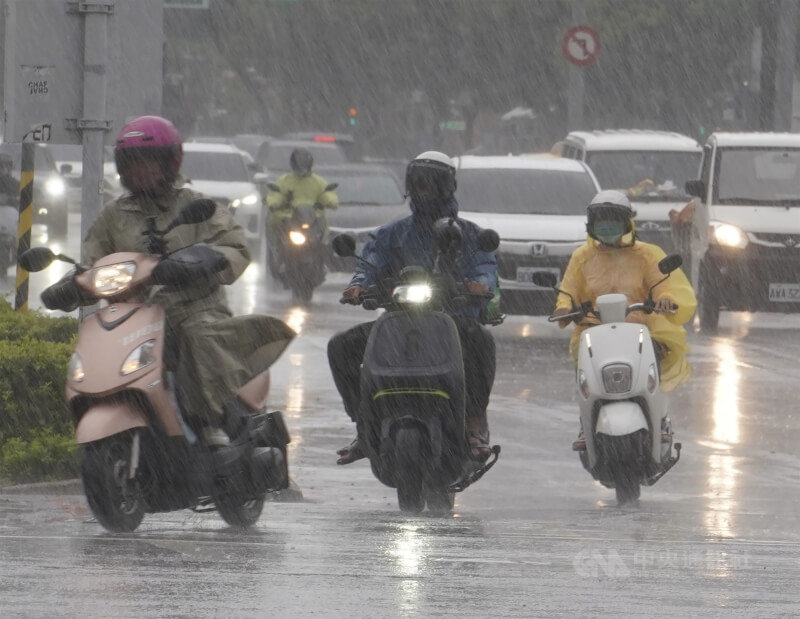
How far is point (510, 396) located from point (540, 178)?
19.3 ft

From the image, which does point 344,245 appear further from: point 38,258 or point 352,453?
point 38,258

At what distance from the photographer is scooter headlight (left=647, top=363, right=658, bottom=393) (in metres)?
9.58

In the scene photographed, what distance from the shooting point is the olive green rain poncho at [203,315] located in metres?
7.37

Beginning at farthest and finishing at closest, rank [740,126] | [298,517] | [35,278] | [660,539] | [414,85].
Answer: [414,85], [740,126], [35,278], [298,517], [660,539]

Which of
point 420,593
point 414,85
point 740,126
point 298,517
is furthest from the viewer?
point 414,85

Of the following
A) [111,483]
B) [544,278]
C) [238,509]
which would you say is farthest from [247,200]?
[111,483]

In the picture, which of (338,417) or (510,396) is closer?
(338,417)

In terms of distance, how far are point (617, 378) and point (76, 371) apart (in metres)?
3.24

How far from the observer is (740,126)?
48812mm

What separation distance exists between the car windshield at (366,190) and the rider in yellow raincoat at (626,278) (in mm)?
14860

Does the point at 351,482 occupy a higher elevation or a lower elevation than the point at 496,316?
lower

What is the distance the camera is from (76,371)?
710cm

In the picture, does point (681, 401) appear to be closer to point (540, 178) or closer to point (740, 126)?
point (540, 178)

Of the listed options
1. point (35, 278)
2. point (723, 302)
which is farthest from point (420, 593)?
point (35, 278)
